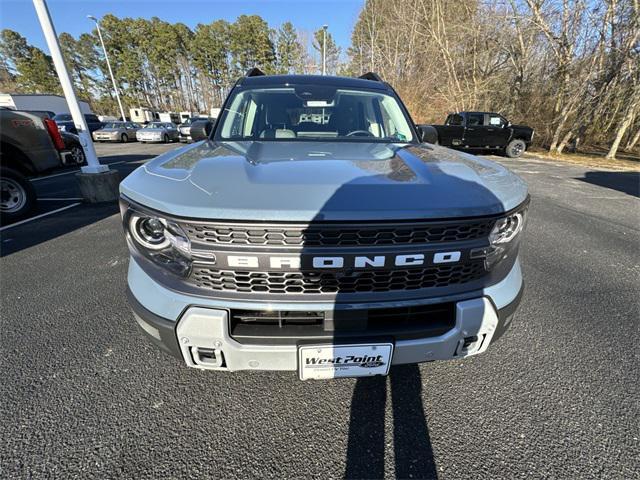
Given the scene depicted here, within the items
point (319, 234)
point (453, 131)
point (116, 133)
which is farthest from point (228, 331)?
point (116, 133)

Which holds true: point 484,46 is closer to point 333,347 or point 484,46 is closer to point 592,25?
point 592,25

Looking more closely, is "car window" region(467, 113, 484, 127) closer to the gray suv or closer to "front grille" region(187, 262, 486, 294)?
the gray suv

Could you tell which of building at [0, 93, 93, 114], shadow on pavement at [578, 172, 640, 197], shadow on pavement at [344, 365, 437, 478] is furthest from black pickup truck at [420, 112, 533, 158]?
building at [0, 93, 93, 114]

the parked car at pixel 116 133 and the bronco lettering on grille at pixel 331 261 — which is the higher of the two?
the bronco lettering on grille at pixel 331 261

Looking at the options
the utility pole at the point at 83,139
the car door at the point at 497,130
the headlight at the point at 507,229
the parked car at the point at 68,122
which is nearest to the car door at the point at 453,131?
the car door at the point at 497,130

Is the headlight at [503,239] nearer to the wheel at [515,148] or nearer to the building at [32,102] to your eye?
the wheel at [515,148]

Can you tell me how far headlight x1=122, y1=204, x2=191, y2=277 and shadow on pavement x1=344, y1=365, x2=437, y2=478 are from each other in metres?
1.20

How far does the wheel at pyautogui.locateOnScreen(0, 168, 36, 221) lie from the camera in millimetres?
4826

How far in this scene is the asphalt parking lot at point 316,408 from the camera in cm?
145

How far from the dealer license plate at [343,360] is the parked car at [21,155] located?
610 centimetres

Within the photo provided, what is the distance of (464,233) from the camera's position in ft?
4.29

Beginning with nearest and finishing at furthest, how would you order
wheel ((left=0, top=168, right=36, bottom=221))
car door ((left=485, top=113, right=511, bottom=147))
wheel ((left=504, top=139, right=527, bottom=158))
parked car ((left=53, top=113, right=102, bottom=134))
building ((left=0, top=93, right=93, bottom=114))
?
wheel ((left=0, top=168, right=36, bottom=221)), car door ((left=485, top=113, right=511, bottom=147)), wheel ((left=504, top=139, right=527, bottom=158)), parked car ((left=53, top=113, right=102, bottom=134)), building ((left=0, top=93, right=93, bottom=114))

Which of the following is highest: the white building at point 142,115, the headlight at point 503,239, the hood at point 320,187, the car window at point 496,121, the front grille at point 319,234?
the hood at point 320,187

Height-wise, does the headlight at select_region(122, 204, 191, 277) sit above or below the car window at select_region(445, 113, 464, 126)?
above
